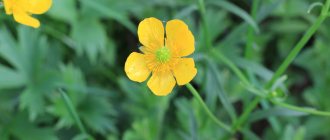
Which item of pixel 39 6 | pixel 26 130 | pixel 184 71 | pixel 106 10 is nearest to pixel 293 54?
pixel 184 71

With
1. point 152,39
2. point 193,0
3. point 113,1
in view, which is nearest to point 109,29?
point 113,1

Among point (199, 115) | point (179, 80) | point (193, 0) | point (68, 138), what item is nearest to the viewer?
point (179, 80)

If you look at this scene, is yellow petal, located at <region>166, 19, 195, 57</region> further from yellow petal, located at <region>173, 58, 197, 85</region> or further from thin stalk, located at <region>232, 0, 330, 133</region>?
thin stalk, located at <region>232, 0, 330, 133</region>

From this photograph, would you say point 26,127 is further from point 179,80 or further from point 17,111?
point 179,80

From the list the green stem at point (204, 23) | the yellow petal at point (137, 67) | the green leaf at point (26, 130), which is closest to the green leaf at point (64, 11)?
the green leaf at point (26, 130)

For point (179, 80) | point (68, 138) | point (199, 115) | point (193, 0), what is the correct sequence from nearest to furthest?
point (179, 80) → point (199, 115) → point (68, 138) → point (193, 0)
